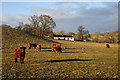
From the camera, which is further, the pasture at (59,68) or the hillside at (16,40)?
the hillside at (16,40)

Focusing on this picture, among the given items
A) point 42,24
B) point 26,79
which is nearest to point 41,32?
point 42,24

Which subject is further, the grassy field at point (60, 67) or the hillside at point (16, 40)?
the hillside at point (16, 40)

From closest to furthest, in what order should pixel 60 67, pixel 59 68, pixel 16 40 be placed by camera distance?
pixel 59 68
pixel 60 67
pixel 16 40

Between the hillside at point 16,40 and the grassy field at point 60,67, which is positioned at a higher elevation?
the hillside at point 16,40

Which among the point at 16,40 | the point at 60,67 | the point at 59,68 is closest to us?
the point at 59,68

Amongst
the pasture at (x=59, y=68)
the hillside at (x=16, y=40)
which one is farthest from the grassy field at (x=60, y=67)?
the hillside at (x=16, y=40)

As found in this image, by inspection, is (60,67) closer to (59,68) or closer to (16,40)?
(59,68)

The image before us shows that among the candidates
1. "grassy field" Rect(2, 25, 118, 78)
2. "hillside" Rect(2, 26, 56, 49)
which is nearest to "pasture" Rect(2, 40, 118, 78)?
"grassy field" Rect(2, 25, 118, 78)

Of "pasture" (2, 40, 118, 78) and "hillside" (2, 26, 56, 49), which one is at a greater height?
"hillside" (2, 26, 56, 49)

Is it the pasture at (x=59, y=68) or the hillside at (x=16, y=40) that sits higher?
the hillside at (x=16, y=40)

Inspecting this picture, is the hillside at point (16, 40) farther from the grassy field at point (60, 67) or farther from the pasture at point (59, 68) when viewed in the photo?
the pasture at point (59, 68)

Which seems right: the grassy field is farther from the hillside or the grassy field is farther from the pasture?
the hillside

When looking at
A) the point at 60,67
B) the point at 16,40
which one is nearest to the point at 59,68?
the point at 60,67

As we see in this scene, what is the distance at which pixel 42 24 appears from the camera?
81.8m
